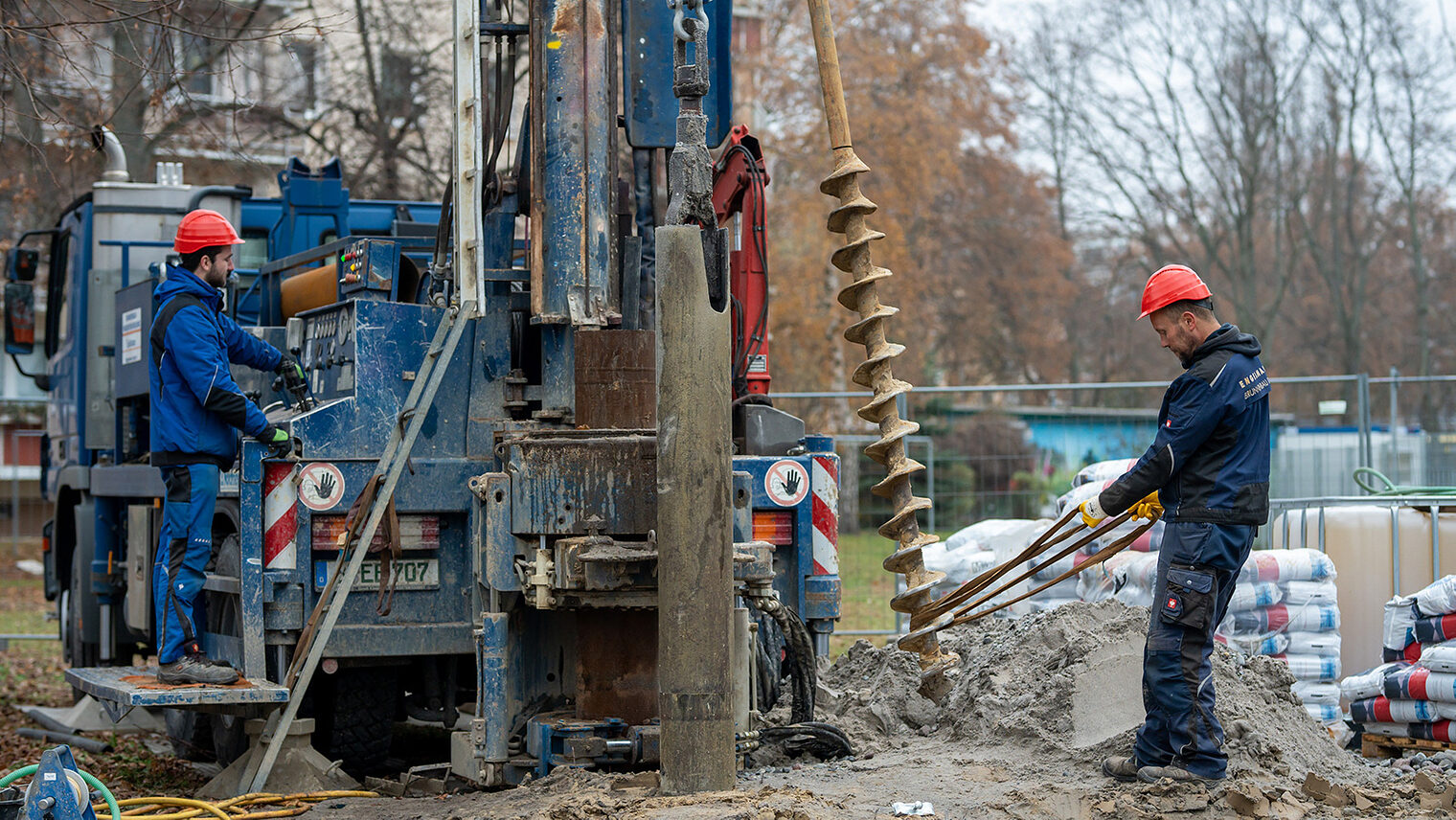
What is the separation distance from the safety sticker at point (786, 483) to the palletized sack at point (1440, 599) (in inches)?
118

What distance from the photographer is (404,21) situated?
19766mm

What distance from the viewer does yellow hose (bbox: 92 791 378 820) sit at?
5379mm

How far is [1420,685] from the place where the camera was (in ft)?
21.7

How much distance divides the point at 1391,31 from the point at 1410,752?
98.9ft

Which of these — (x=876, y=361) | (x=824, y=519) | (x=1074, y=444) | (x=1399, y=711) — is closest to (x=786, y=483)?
(x=824, y=519)

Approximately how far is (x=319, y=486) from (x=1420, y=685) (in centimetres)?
483

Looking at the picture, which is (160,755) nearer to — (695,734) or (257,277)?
(257,277)

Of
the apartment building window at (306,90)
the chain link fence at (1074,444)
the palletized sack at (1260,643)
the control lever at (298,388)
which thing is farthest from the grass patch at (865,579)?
the apartment building window at (306,90)

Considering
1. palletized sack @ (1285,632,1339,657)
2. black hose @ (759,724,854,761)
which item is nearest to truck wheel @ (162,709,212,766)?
black hose @ (759,724,854,761)

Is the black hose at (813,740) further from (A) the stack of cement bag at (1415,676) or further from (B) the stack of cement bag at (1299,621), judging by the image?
(A) the stack of cement bag at (1415,676)

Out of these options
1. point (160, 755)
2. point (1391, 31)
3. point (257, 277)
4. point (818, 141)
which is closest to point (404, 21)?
point (818, 141)

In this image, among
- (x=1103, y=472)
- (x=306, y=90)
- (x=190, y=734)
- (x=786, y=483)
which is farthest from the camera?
(x=306, y=90)

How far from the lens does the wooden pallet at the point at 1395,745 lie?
6.60 metres

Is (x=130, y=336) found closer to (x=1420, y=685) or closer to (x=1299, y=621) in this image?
(x=1299, y=621)
